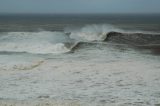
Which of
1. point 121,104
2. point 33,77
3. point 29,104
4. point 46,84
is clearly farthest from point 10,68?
point 121,104

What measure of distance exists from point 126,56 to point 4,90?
8.79 m

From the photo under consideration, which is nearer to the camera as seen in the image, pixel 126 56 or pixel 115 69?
pixel 115 69

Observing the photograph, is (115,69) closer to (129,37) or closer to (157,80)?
(157,80)

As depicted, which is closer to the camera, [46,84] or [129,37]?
[46,84]

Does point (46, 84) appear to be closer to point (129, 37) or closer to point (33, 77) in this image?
point (33, 77)

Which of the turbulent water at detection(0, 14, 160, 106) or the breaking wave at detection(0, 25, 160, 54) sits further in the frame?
the breaking wave at detection(0, 25, 160, 54)

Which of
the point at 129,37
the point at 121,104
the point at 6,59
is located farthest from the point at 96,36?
the point at 121,104

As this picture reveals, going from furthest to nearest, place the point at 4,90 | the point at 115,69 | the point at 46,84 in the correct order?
the point at 115,69 < the point at 46,84 < the point at 4,90

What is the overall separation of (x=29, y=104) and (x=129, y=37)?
68.9 feet

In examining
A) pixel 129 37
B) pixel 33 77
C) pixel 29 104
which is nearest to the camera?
pixel 29 104

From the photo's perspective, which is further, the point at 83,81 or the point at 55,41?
the point at 55,41

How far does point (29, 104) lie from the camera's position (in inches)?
354

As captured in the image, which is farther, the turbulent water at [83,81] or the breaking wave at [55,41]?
the breaking wave at [55,41]

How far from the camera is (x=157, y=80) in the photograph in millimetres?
11875
